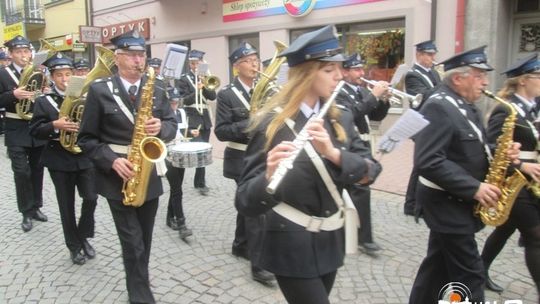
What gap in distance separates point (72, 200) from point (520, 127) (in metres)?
4.11

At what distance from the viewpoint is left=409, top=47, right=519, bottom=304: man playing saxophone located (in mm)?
3078

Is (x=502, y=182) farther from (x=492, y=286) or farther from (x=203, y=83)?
(x=203, y=83)

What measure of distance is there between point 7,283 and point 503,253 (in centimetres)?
473

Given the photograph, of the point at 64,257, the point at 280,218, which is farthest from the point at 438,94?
the point at 64,257

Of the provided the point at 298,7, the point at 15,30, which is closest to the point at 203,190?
the point at 298,7

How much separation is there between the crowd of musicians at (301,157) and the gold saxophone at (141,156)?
0.09 ft

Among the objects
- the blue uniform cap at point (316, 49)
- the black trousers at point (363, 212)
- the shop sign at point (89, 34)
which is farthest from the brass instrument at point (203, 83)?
the shop sign at point (89, 34)

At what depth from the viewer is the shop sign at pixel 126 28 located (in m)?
18.6

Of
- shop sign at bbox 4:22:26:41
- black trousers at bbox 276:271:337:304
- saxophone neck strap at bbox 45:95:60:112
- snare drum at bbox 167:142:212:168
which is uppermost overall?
shop sign at bbox 4:22:26:41

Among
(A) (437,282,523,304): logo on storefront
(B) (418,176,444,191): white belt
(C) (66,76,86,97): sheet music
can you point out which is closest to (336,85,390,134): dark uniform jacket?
(B) (418,176,444,191): white belt

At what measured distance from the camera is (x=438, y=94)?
3264 mm

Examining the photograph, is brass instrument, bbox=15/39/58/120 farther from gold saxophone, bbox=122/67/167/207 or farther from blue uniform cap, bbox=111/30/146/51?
gold saxophone, bbox=122/67/167/207

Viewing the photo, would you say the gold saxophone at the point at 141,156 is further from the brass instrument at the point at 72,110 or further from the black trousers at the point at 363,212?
the black trousers at the point at 363,212

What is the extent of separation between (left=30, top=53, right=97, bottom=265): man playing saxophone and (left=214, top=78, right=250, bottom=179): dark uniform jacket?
4.44 ft
